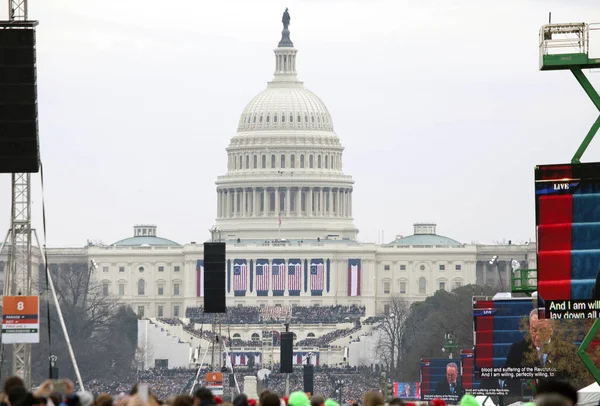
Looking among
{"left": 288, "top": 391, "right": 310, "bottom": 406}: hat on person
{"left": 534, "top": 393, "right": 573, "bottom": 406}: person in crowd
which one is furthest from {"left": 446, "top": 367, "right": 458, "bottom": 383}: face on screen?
{"left": 534, "top": 393, "right": 573, "bottom": 406}: person in crowd

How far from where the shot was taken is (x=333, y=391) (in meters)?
146

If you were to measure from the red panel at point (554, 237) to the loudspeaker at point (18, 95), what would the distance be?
9.79 metres

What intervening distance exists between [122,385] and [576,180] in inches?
4506

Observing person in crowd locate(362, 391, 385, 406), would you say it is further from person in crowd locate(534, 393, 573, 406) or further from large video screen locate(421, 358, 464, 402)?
large video screen locate(421, 358, 464, 402)

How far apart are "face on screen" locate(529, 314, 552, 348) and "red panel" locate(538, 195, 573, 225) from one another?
18350 millimetres

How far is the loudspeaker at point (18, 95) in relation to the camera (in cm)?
4644

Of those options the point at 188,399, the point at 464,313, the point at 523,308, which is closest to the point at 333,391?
the point at 464,313

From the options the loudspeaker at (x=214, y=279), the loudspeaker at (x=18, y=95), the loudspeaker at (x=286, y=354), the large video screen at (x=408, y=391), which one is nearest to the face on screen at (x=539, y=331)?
the loudspeaker at (x=214, y=279)

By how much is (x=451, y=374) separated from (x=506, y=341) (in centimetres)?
2790

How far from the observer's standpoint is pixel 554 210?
145ft

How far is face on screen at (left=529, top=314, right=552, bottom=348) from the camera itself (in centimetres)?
6253

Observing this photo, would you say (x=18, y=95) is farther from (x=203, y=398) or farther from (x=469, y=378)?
(x=469, y=378)

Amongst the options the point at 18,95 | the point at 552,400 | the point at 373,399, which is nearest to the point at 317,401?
the point at 373,399

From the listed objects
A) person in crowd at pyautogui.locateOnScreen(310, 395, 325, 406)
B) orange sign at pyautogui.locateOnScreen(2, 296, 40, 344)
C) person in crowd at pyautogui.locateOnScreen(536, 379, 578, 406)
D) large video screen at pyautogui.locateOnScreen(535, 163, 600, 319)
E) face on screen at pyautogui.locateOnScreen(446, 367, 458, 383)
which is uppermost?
large video screen at pyautogui.locateOnScreen(535, 163, 600, 319)
